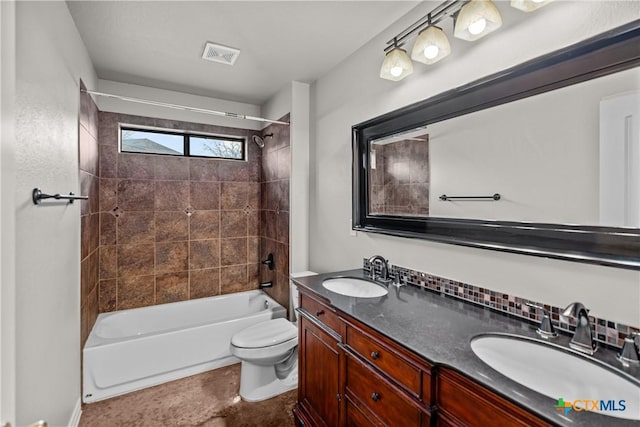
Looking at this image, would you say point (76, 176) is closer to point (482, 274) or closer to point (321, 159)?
point (321, 159)

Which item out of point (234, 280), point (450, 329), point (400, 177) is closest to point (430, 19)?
point (400, 177)

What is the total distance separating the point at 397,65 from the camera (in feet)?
5.71

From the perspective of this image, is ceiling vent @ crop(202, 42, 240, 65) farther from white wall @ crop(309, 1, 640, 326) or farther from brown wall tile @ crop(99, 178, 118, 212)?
brown wall tile @ crop(99, 178, 118, 212)

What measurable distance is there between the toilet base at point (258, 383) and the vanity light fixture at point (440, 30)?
2.16m

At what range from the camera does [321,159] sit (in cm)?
273

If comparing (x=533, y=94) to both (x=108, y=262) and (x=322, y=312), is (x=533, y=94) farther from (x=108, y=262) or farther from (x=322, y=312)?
(x=108, y=262)

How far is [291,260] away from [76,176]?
Result: 5.66ft

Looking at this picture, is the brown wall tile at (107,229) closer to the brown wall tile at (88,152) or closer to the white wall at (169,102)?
the brown wall tile at (88,152)

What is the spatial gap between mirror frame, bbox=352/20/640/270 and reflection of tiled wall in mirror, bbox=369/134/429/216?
3.1 inches

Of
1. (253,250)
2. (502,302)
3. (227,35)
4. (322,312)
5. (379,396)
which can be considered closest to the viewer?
(379,396)

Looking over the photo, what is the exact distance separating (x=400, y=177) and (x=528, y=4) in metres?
0.98

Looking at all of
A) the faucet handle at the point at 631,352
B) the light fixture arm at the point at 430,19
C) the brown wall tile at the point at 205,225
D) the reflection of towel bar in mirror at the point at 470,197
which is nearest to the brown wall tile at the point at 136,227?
the brown wall tile at the point at 205,225

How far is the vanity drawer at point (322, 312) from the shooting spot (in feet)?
4.94

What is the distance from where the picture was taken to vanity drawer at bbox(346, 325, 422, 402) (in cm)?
105
